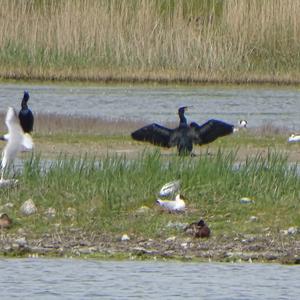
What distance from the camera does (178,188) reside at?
1079 centimetres

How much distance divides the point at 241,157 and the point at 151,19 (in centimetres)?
1084

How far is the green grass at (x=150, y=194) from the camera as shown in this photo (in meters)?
10.3

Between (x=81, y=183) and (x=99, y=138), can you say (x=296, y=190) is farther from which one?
(x=99, y=138)

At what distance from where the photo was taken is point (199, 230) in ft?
32.5

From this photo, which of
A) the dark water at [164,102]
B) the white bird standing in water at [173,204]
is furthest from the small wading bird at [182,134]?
the dark water at [164,102]

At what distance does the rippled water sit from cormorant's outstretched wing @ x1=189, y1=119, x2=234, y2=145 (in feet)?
19.2

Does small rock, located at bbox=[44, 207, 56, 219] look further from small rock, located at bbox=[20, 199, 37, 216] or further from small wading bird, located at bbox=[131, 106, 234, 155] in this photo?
small wading bird, located at bbox=[131, 106, 234, 155]

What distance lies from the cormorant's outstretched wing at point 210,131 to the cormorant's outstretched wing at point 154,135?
0.43 meters

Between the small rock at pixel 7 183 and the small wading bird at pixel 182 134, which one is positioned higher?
the small wading bird at pixel 182 134

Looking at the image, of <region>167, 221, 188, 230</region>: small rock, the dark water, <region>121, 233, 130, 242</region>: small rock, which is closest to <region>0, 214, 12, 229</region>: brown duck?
<region>121, 233, 130, 242</region>: small rock

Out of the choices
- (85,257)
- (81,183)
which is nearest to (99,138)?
(81,183)

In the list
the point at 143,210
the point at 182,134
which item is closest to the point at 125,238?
the point at 143,210

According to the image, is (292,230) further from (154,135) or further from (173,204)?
(154,135)

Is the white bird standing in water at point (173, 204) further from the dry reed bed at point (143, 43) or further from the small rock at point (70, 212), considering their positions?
the dry reed bed at point (143, 43)
